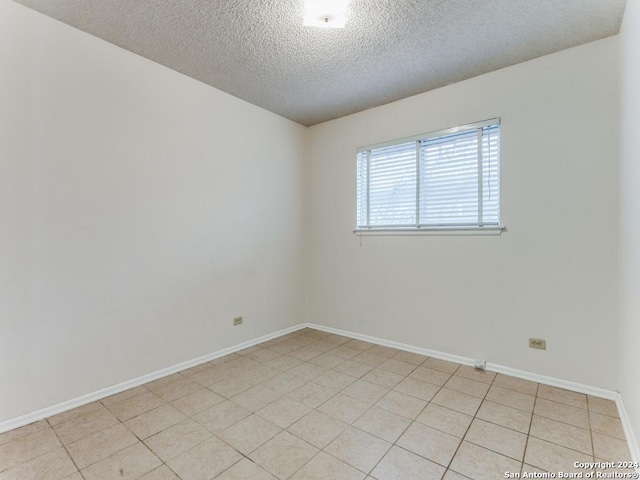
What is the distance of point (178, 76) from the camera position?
2883mm

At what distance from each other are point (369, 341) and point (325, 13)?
10.1 ft

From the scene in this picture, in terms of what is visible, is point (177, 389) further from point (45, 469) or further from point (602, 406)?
point (602, 406)

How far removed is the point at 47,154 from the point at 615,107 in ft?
13.0

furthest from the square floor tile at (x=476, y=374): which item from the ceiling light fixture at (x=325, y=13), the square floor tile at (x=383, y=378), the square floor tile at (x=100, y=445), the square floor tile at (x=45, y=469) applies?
the ceiling light fixture at (x=325, y=13)

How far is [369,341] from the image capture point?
3.66 metres

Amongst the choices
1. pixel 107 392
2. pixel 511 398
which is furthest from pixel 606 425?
pixel 107 392

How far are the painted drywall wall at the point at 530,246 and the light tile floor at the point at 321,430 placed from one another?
1.27 ft

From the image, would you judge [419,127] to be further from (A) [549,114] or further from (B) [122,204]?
(B) [122,204]

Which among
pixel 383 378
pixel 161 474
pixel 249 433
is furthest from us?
pixel 383 378

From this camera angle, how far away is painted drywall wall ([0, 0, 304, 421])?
2062 mm

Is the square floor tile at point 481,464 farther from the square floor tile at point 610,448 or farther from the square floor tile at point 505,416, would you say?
the square floor tile at point 610,448

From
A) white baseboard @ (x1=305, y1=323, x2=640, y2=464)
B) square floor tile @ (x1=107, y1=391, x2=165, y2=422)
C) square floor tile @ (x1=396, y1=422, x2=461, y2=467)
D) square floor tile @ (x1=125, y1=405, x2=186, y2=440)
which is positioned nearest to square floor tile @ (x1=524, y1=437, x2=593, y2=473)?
white baseboard @ (x1=305, y1=323, x2=640, y2=464)

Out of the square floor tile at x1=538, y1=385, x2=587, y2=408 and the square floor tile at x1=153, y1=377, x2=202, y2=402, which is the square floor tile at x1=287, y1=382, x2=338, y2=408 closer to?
Result: the square floor tile at x1=153, y1=377, x2=202, y2=402

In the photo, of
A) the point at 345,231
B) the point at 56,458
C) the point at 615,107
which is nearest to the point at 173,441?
the point at 56,458
